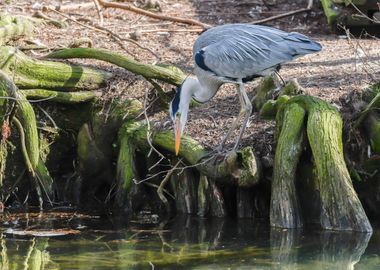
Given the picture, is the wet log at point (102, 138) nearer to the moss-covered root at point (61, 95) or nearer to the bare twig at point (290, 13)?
the moss-covered root at point (61, 95)

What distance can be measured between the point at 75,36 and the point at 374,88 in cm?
458

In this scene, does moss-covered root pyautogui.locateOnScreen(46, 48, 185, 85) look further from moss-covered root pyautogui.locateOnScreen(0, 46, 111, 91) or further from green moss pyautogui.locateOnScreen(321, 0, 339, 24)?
green moss pyautogui.locateOnScreen(321, 0, 339, 24)

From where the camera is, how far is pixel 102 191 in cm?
1079

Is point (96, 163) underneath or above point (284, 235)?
above

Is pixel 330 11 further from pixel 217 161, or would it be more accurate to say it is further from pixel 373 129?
pixel 217 161

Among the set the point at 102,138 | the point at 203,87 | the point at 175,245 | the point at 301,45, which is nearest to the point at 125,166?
the point at 102,138

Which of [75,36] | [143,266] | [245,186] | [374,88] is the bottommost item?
[143,266]

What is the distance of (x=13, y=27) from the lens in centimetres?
1138

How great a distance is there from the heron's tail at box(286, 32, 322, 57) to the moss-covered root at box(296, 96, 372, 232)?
1.95 feet

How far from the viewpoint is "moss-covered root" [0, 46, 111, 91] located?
10.3 meters

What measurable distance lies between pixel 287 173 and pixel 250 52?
1.28 metres

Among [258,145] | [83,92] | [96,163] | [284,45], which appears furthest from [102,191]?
[284,45]

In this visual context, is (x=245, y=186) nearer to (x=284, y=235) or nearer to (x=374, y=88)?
(x=284, y=235)

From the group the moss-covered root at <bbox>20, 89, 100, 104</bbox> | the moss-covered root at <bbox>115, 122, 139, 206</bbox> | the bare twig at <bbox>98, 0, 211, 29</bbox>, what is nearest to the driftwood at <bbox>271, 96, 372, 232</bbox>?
the moss-covered root at <bbox>115, 122, 139, 206</bbox>
